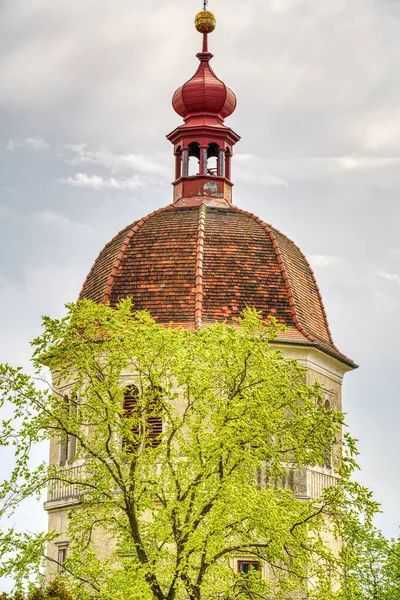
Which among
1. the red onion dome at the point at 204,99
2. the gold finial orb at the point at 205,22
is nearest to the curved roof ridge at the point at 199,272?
the red onion dome at the point at 204,99

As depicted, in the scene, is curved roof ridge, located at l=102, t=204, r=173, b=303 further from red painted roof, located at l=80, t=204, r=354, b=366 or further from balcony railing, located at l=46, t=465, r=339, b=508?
balcony railing, located at l=46, t=465, r=339, b=508

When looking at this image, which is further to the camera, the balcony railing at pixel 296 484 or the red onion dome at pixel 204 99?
the red onion dome at pixel 204 99

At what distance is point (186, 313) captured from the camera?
3062 cm

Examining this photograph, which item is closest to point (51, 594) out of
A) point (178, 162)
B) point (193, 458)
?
point (193, 458)

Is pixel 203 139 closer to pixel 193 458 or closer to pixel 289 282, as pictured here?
pixel 289 282

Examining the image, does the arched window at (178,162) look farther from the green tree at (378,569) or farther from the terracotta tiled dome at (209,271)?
the green tree at (378,569)

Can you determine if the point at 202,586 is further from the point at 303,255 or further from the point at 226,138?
the point at 226,138

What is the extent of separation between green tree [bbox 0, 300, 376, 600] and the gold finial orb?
17670 mm

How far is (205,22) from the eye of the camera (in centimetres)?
3897

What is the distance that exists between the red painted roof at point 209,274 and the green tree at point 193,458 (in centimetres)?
724

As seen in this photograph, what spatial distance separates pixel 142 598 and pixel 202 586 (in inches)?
66.6

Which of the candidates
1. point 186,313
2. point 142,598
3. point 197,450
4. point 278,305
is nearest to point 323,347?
point 278,305

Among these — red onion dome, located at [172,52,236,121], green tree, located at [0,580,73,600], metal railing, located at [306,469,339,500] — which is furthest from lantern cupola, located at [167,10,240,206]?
green tree, located at [0,580,73,600]

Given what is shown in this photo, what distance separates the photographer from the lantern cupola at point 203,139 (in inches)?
1421
